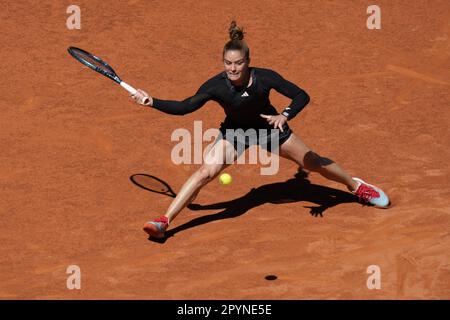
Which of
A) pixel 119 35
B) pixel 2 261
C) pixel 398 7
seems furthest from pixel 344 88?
pixel 2 261

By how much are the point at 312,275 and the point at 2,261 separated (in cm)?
363

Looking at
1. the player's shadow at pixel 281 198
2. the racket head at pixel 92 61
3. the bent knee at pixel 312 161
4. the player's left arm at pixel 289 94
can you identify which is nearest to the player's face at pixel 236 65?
the player's left arm at pixel 289 94

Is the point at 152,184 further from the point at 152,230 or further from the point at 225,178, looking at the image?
the point at 152,230

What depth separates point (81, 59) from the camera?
13.1 meters

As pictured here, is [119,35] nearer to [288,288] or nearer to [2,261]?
[2,261]

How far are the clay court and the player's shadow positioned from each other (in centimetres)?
3

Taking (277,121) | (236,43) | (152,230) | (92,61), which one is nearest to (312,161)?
(277,121)

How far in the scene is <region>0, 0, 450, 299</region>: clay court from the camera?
11.7 m

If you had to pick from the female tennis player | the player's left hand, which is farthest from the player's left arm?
the player's left hand

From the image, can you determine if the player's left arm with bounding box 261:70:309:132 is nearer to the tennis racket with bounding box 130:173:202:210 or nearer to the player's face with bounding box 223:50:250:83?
the player's face with bounding box 223:50:250:83

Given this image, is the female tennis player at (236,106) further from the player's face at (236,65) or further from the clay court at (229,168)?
the clay court at (229,168)

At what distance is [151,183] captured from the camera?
13.8m

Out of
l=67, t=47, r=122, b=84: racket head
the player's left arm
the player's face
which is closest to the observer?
the player's face

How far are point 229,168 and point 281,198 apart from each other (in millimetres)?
1126
